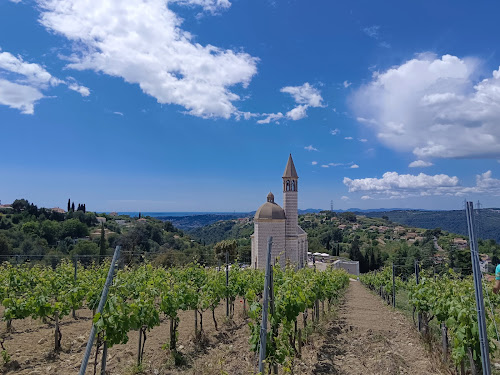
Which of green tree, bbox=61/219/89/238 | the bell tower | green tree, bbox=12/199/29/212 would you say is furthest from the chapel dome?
green tree, bbox=12/199/29/212

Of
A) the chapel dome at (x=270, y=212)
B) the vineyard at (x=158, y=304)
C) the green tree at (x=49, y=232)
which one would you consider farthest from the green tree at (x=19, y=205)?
the vineyard at (x=158, y=304)

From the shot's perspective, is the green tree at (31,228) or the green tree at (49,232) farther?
the green tree at (49,232)

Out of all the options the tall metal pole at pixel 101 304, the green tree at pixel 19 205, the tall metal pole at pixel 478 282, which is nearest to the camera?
the tall metal pole at pixel 478 282

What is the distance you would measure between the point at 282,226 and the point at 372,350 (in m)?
24.1

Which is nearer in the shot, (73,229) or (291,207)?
(291,207)

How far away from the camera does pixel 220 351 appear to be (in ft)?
25.3

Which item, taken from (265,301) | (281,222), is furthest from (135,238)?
(265,301)

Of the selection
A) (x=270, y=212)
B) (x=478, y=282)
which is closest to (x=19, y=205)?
(x=270, y=212)

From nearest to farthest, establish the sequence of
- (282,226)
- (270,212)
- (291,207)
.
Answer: (270,212)
(282,226)
(291,207)

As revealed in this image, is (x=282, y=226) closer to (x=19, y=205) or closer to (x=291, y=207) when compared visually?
(x=291, y=207)

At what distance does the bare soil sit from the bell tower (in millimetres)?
21602

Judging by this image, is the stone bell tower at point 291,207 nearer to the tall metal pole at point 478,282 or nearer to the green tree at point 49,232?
the tall metal pole at point 478,282

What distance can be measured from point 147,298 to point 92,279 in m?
4.44

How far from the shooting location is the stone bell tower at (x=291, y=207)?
3200 cm
